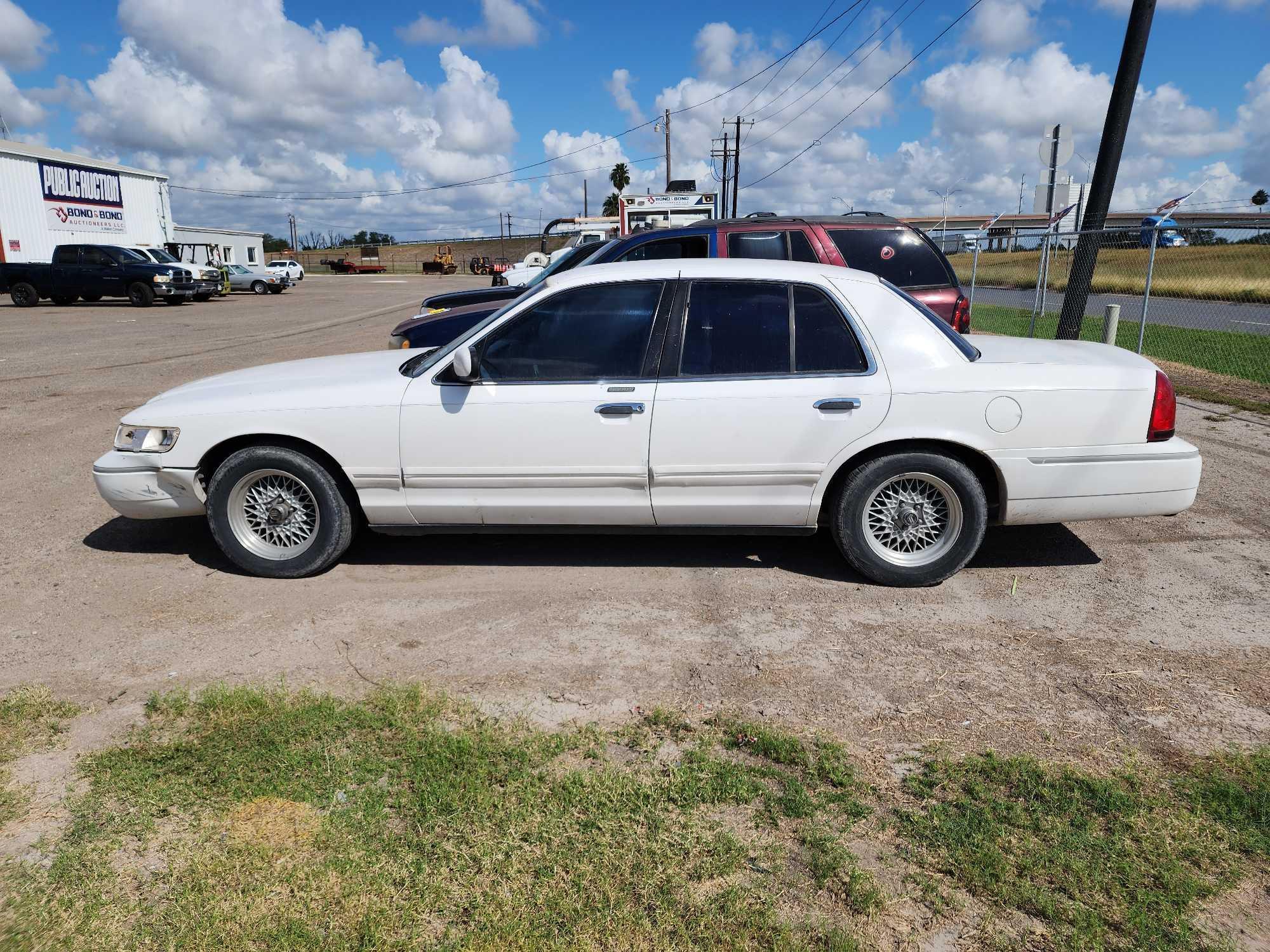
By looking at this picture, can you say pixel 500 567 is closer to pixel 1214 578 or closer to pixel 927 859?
pixel 927 859

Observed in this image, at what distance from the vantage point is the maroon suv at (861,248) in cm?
798

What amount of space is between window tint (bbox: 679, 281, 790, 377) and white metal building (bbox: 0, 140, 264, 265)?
128 ft

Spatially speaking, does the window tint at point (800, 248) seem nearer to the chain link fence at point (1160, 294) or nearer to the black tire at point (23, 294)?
the chain link fence at point (1160, 294)

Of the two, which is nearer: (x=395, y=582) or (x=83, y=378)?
(x=395, y=582)

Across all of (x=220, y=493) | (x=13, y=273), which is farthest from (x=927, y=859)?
(x=13, y=273)

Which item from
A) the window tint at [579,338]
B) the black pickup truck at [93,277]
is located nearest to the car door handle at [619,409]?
the window tint at [579,338]

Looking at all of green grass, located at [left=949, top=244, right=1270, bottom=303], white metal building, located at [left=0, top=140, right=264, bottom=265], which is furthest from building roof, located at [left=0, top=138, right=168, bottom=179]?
green grass, located at [left=949, top=244, right=1270, bottom=303]

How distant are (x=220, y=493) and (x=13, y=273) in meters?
30.4

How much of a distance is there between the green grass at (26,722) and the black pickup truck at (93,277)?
28.6 metres

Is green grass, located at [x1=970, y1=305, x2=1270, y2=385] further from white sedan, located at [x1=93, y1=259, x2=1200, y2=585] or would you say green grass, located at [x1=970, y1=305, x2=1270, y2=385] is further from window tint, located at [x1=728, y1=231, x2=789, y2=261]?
white sedan, located at [x1=93, y1=259, x2=1200, y2=585]

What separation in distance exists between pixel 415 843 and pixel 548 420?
2334mm

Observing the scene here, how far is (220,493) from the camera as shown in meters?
4.85

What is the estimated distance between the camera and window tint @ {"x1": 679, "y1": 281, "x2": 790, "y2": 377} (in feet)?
15.4

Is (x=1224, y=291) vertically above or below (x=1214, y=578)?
above
